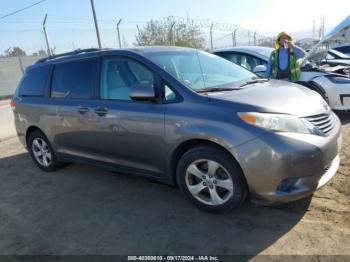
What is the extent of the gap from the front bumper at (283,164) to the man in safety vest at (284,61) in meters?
3.59

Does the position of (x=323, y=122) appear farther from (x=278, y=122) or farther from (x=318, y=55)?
(x=318, y=55)

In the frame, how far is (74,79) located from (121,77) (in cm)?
90

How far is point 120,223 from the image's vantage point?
12.5 feet

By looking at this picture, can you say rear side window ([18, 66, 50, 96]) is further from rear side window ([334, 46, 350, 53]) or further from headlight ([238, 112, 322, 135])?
rear side window ([334, 46, 350, 53])

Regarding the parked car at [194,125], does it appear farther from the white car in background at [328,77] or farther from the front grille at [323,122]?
the white car in background at [328,77]

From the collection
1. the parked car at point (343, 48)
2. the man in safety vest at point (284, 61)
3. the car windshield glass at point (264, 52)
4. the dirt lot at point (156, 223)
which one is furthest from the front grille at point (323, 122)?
the parked car at point (343, 48)

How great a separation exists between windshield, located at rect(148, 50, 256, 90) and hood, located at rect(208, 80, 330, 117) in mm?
323

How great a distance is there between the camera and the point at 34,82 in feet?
18.8

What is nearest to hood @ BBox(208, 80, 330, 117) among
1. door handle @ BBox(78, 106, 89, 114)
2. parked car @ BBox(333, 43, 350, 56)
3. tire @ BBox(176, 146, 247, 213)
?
tire @ BBox(176, 146, 247, 213)

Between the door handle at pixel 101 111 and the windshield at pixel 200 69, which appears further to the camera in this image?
the door handle at pixel 101 111

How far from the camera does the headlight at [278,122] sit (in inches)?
128

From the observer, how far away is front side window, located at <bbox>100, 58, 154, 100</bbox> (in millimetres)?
4156

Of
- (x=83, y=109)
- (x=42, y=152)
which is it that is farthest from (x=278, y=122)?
(x=42, y=152)

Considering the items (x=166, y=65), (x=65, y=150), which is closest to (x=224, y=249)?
(x=166, y=65)
